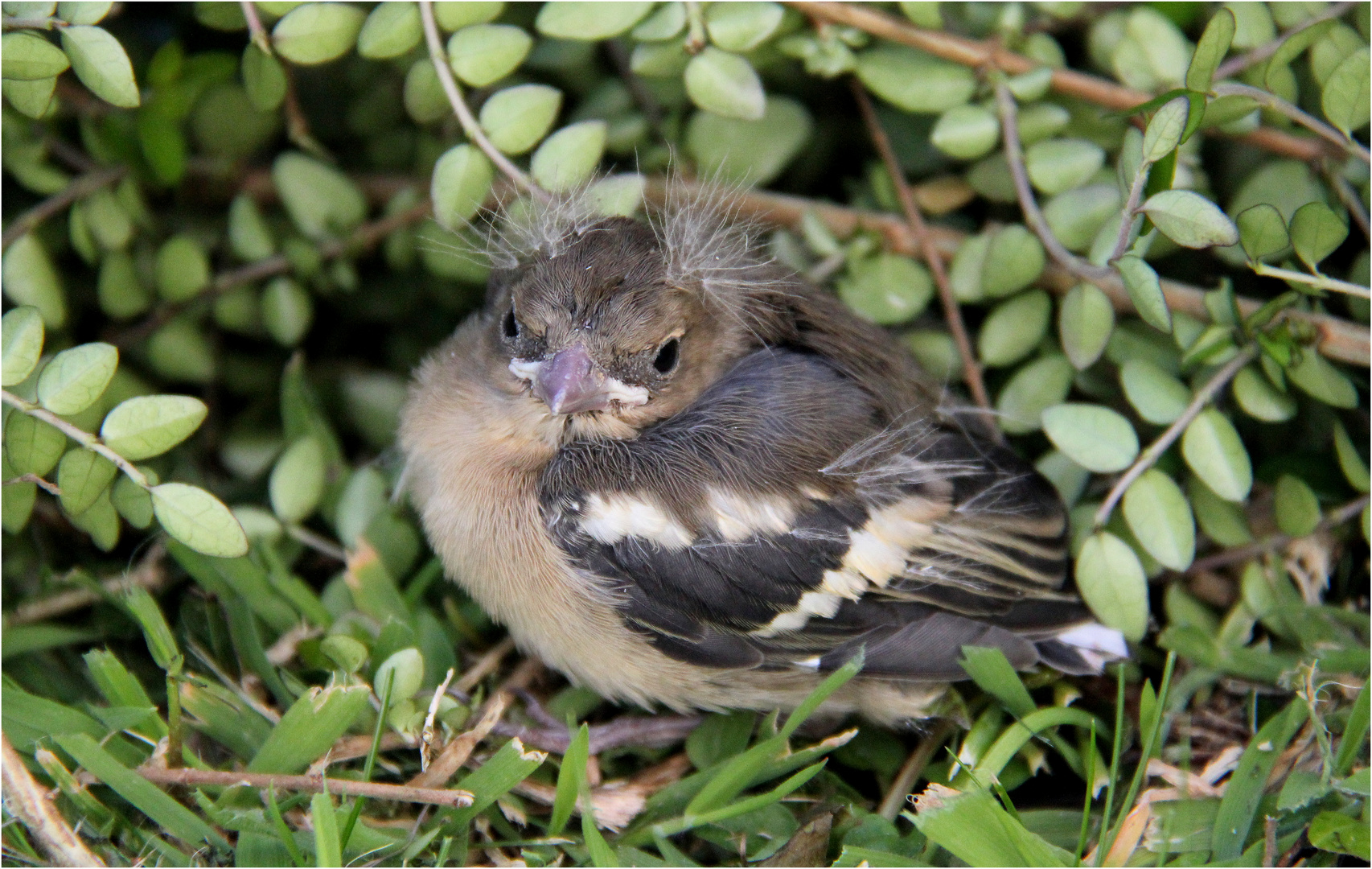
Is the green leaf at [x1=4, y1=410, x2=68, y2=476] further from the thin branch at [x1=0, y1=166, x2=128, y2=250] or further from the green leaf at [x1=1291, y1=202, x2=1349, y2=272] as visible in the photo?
the green leaf at [x1=1291, y1=202, x2=1349, y2=272]

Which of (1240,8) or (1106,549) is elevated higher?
(1240,8)

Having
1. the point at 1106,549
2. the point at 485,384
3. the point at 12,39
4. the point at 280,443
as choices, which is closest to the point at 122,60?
the point at 12,39

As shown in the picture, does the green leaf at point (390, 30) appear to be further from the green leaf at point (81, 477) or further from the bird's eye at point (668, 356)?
the green leaf at point (81, 477)

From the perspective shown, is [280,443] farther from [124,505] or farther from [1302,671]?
[1302,671]

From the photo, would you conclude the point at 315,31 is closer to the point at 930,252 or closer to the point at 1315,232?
the point at 930,252

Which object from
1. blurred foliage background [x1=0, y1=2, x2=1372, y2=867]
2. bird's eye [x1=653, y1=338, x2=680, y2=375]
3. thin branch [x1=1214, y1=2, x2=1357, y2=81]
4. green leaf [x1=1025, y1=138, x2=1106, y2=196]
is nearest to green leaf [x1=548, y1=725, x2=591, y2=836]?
blurred foliage background [x1=0, y1=2, x2=1372, y2=867]

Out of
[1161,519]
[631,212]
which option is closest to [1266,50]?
[1161,519]

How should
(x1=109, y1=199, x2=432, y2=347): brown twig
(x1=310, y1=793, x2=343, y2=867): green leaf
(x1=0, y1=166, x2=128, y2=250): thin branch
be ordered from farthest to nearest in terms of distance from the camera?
(x1=109, y1=199, x2=432, y2=347): brown twig
(x1=0, y1=166, x2=128, y2=250): thin branch
(x1=310, y1=793, x2=343, y2=867): green leaf
